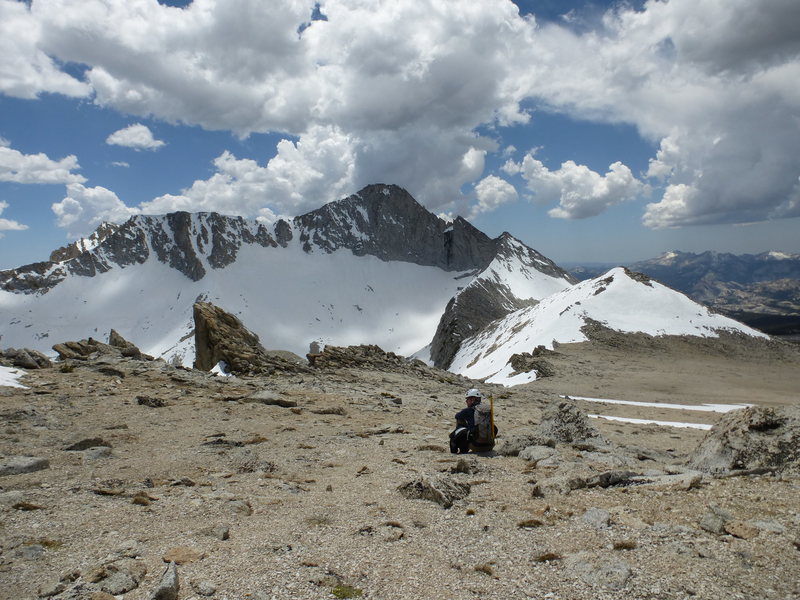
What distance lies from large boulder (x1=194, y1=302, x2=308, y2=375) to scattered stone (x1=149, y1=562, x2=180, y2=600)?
19.4 metres

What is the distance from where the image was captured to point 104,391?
16.1m

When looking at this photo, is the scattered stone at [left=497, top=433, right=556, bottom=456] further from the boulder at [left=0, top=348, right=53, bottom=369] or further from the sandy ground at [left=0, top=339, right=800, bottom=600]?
the boulder at [left=0, top=348, right=53, bottom=369]

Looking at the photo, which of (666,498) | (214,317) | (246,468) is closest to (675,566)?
(666,498)

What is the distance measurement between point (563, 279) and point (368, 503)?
20249 centimetres

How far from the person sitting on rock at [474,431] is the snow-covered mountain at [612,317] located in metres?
36.6

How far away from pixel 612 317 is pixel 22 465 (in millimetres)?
60524

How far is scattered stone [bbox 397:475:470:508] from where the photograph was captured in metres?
7.71

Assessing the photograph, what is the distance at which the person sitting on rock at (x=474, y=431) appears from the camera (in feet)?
37.2

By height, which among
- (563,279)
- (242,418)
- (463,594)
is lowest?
(463,594)

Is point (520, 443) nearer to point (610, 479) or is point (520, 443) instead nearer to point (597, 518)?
point (610, 479)

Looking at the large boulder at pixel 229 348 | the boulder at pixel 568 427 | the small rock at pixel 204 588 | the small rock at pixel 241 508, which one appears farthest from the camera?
the large boulder at pixel 229 348

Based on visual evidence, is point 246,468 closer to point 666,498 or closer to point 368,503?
point 368,503

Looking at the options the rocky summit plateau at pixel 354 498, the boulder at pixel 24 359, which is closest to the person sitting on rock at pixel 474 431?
the rocky summit plateau at pixel 354 498

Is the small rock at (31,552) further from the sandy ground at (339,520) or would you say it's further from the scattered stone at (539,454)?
the scattered stone at (539,454)
